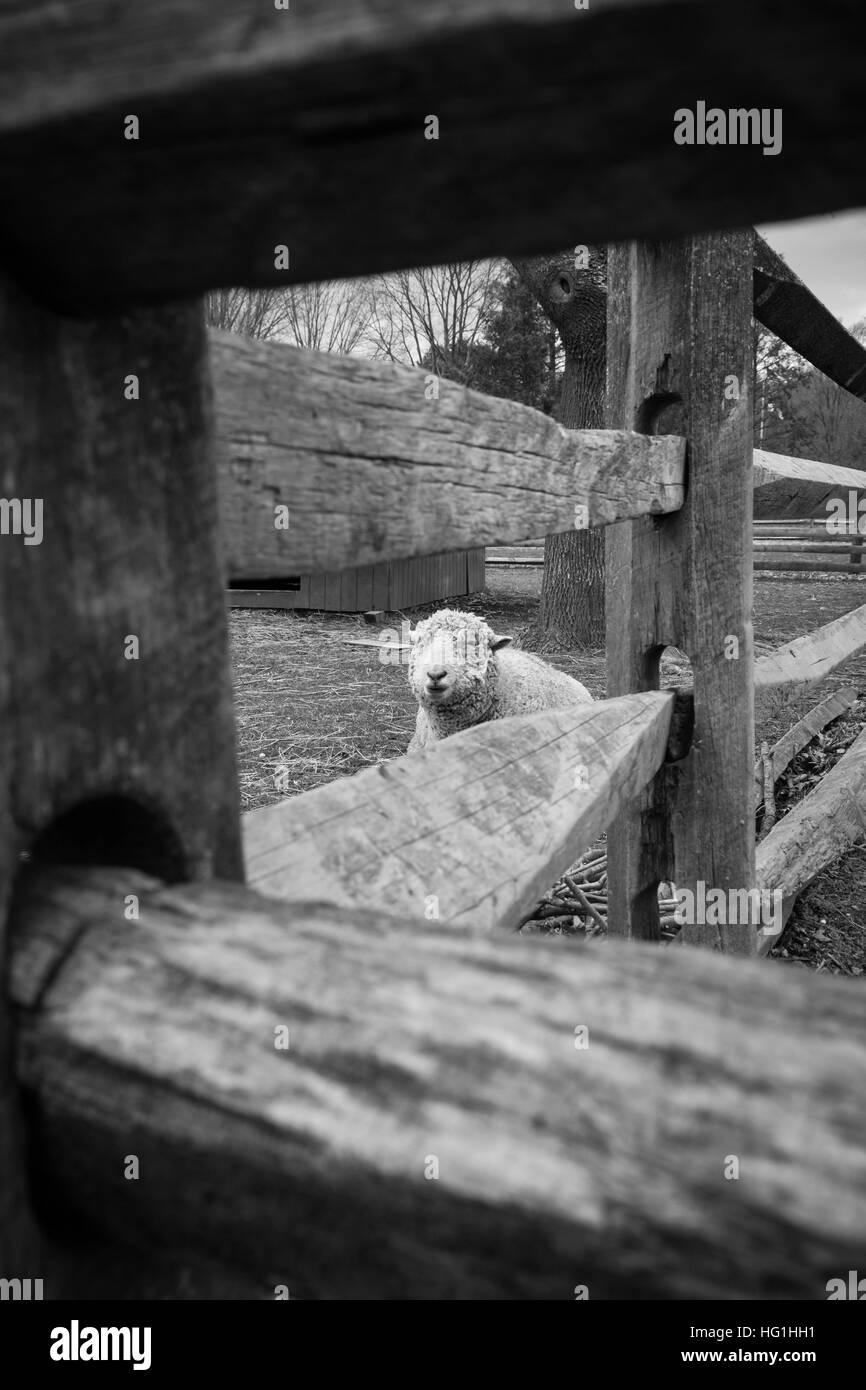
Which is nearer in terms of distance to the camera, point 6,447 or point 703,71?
point 703,71

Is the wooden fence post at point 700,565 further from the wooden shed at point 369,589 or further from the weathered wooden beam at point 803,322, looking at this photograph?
the wooden shed at point 369,589

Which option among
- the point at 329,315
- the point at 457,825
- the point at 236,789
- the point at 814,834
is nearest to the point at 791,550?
the point at 329,315

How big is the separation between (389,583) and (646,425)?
11.0 metres

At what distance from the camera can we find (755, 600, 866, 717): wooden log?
11.5 ft

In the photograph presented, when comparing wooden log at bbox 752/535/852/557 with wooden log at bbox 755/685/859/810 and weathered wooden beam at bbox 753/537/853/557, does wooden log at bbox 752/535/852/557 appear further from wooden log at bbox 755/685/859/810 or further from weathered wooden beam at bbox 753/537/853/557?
wooden log at bbox 755/685/859/810

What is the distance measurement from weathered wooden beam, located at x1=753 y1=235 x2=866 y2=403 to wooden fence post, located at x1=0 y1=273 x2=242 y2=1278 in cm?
225

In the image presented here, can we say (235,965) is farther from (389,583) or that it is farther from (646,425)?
(389,583)

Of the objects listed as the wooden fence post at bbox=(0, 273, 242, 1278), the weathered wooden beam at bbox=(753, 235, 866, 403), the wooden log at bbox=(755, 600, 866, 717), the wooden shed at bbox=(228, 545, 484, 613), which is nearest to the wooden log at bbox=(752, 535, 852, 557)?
the wooden shed at bbox=(228, 545, 484, 613)

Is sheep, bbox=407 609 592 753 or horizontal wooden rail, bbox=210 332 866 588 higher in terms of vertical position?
horizontal wooden rail, bbox=210 332 866 588

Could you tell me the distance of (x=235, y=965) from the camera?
589 millimetres

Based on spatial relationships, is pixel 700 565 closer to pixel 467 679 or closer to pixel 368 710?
pixel 467 679

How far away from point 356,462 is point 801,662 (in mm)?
3288
